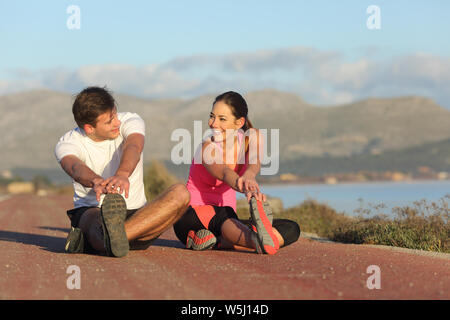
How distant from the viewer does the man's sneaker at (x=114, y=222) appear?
4996 millimetres

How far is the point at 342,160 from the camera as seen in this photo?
9306 centimetres

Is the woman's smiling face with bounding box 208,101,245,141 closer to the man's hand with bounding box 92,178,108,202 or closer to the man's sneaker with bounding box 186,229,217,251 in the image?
the man's sneaker with bounding box 186,229,217,251

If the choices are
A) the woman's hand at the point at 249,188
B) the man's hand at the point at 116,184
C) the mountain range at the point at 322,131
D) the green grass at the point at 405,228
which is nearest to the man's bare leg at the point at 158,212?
the man's hand at the point at 116,184

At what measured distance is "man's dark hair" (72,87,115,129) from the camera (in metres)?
5.61

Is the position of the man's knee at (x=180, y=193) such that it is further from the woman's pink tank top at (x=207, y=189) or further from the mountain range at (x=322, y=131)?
the mountain range at (x=322, y=131)

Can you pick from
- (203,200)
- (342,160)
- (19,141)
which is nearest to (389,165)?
(342,160)

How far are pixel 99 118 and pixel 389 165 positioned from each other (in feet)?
280

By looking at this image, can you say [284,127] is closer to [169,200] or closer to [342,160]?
[342,160]

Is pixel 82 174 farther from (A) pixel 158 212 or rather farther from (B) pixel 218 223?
(B) pixel 218 223

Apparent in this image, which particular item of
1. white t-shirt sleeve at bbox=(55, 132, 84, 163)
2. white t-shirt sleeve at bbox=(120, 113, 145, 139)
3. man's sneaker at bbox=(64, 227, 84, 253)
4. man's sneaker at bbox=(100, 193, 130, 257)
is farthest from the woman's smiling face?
man's sneaker at bbox=(64, 227, 84, 253)

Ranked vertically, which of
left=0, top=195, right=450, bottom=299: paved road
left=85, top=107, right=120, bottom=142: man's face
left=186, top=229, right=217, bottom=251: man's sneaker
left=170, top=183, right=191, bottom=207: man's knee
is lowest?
left=0, top=195, right=450, bottom=299: paved road

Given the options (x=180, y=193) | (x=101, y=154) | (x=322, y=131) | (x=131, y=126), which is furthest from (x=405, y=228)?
(x=322, y=131)

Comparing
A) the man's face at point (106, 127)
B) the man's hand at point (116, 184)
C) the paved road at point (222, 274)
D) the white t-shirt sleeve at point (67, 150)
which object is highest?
the man's face at point (106, 127)

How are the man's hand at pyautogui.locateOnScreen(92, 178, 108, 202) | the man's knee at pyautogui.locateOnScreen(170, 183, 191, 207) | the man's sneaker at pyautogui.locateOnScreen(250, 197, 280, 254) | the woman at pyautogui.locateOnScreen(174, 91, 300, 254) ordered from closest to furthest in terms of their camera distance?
the man's hand at pyautogui.locateOnScreen(92, 178, 108, 202)
the man's sneaker at pyautogui.locateOnScreen(250, 197, 280, 254)
the man's knee at pyautogui.locateOnScreen(170, 183, 191, 207)
the woman at pyautogui.locateOnScreen(174, 91, 300, 254)
